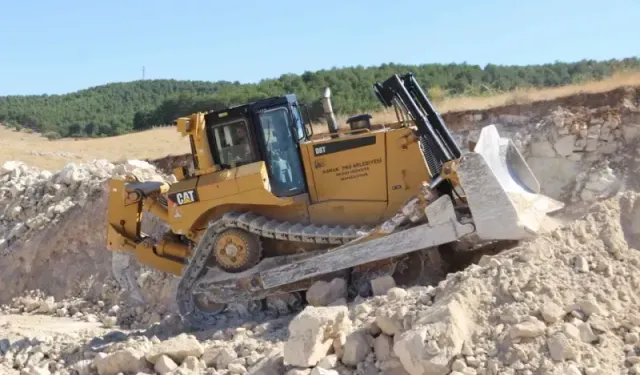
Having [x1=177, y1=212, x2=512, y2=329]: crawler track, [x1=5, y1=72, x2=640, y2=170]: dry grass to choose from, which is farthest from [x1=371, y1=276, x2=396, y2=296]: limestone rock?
[x1=5, y1=72, x2=640, y2=170]: dry grass

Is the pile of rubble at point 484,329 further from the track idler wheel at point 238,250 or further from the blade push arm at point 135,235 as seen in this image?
the blade push arm at point 135,235

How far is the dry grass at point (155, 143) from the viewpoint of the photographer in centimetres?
1441

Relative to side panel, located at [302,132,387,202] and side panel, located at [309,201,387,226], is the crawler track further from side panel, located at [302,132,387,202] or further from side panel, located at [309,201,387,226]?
side panel, located at [302,132,387,202]

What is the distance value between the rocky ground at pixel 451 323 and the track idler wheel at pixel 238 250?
673 mm

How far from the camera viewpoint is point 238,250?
9250 millimetres

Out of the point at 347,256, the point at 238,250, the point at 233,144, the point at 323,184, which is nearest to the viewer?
the point at 347,256

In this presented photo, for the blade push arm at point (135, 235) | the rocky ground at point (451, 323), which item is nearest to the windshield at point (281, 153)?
the rocky ground at point (451, 323)

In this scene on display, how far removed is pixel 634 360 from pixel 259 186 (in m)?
4.83

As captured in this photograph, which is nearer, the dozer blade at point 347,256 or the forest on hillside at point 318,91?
the dozer blade at point 347,256

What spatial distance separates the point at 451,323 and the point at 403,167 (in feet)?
11.6

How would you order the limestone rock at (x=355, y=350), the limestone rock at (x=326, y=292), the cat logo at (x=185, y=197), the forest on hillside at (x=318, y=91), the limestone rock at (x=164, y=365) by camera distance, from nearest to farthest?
the limestone rock at (x=355, y=350), the limestone rock at (x=164, y=365), the limestone rock at (x=326, y=292), the cat logo at (x=185, y=197), the forest on hillside at (x=318, y=91)

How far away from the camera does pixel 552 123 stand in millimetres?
12992

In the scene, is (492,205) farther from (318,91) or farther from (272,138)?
(318,91)

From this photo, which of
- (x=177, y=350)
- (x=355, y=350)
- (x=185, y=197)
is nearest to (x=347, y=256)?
(x=185, y=197)
